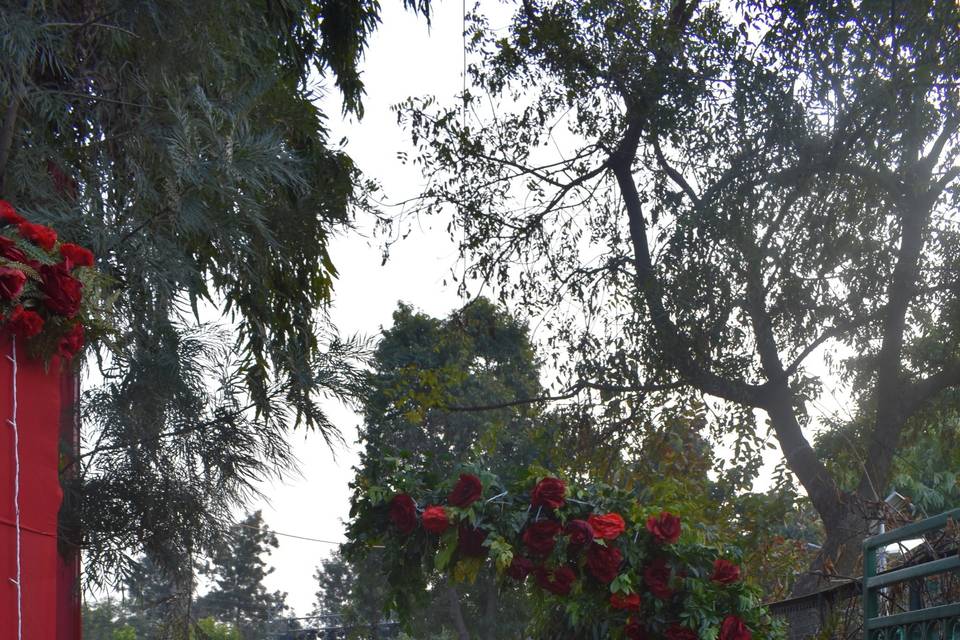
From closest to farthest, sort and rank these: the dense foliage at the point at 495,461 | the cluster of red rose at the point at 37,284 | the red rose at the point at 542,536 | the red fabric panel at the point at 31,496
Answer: the red fabric panel at the point at 31,496, the cluster of red rose at the point at 37,284, the red rose at the point at 542,536, the dense foliage at the point at 495,461

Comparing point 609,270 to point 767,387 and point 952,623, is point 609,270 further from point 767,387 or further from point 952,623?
point 952,623

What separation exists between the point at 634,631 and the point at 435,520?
5.02 ft

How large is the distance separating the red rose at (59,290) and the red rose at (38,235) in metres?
0.08

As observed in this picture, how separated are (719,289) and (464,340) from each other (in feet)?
15.8

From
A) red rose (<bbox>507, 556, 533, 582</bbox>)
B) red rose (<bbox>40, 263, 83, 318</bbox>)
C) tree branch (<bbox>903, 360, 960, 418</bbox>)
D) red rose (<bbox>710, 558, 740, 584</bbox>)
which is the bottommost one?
red rose (<bbox>710, 558, 740, 584</bbox>)

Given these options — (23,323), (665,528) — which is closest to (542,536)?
(665,528)

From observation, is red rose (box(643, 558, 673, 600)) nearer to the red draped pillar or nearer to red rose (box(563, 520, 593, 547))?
red rose (box(563, 520, 593, 547))

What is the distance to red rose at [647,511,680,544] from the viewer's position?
7.27m

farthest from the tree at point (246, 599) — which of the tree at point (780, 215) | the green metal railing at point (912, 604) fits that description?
the green metal railing at point (912, 604)

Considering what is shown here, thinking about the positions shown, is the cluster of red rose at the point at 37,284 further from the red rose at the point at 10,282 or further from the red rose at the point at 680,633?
the red rose at the point at 680,633

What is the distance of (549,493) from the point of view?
7363mm

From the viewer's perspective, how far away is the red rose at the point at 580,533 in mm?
7188

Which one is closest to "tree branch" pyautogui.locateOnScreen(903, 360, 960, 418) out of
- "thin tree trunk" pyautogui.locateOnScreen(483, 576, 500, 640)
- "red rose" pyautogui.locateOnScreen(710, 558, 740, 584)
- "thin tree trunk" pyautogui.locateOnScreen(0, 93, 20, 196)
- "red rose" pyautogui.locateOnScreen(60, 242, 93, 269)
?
"red rose" pyautogui.locateOnScreen(710, 558, 740, 584)

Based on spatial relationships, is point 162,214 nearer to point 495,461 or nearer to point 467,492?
point 467,492
